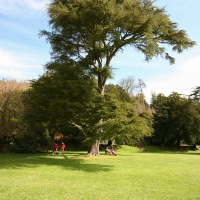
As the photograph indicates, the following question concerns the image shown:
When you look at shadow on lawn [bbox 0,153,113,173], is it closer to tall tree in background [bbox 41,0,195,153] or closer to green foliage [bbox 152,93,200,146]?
tall tree in background [bbox 41,0,195,153]

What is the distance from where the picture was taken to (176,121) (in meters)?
46.1

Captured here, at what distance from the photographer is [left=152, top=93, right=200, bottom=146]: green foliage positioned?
148 feet

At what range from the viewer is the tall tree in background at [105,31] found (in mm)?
20812

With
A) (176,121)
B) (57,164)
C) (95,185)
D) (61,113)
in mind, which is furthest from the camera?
(176,121)

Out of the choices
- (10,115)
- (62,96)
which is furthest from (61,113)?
(10,115)

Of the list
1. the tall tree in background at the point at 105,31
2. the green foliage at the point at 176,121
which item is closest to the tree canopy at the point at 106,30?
the tall tree in background at the point at 105,31

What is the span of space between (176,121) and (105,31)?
29.4 metres

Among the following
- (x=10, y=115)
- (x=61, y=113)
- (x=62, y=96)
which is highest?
(x=62, y=96)

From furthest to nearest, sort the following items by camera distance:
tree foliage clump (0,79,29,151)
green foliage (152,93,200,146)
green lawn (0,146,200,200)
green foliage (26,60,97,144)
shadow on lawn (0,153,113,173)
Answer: green foliage (152,93,200,146) → tree foliage clump (0,79,29,151) → green foliage (26,60,97,144) → shadow on lawn (0,153,113,173) → green lawn (0,146,200,200)

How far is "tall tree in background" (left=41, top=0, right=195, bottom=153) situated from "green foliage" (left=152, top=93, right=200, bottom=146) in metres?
22.9

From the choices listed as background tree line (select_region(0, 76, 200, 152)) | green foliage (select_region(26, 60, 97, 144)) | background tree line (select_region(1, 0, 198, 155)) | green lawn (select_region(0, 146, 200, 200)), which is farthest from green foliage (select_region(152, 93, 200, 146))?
green lawn (select_region(0, 146, 200, 200))

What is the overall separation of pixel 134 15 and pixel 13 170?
13615 mm

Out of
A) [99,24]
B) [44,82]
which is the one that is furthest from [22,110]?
[99,24]

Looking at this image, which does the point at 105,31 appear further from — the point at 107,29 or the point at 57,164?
the point at 57,164
